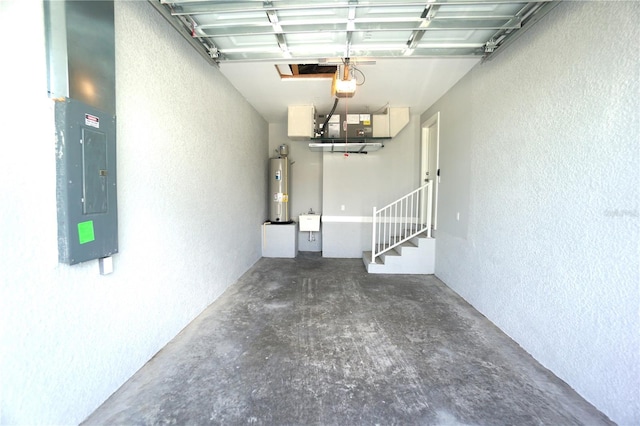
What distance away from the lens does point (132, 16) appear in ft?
6.43

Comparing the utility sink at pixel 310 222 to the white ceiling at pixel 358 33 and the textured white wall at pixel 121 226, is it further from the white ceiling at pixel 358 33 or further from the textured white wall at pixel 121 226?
the white ceiling at pixel 358 33

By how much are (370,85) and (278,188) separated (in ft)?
9.30

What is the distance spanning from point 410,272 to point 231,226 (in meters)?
3.13

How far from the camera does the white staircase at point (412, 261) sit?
456 centimetres

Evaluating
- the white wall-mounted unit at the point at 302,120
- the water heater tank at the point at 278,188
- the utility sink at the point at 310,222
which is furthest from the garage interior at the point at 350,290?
the utility sink at the point at 310,222

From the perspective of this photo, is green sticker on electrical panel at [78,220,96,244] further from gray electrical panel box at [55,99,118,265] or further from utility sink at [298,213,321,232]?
utility sink at [298,213,321,232]

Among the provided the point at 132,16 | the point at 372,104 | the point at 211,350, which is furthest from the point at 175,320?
the point at 372,104

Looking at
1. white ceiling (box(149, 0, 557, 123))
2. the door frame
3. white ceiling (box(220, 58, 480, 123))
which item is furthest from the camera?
the door frame

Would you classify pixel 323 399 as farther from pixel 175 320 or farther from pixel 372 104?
pixel 372 104

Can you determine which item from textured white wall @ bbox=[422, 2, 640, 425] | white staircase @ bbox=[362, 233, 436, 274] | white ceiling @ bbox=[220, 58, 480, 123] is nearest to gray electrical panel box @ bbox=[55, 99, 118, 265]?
white ceiling @ bbox=[220, 58, 480, 123]

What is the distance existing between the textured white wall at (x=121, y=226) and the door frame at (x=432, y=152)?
343 cm

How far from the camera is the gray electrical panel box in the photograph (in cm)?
140

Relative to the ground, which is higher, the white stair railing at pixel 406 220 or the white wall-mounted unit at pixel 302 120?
the white wall-mounted unit at pixel 302 120

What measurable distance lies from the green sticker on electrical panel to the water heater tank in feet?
14.0
